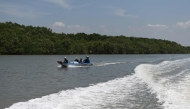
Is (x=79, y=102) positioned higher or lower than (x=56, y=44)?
lower

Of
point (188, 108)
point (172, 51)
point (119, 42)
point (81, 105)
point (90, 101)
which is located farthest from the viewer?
point (172, 51)

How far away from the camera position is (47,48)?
302 ft

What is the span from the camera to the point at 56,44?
96.8 metres

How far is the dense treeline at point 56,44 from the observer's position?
81.3 m

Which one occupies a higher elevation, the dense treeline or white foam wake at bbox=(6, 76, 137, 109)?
the dense treeline

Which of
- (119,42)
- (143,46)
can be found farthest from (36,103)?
(143,46)

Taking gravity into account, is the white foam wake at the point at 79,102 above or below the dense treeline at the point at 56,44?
below

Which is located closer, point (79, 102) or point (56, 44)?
point (79, 102)

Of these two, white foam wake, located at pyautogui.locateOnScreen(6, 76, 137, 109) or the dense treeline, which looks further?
the dense treeline

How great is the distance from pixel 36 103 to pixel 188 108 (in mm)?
5870

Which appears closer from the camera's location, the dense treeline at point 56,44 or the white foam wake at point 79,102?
the white foam wake at point 79,102

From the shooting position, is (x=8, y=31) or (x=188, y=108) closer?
(x=188, y=108)

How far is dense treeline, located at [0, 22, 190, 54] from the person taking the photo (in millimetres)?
81262

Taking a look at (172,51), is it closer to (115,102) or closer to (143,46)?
(143,46)
